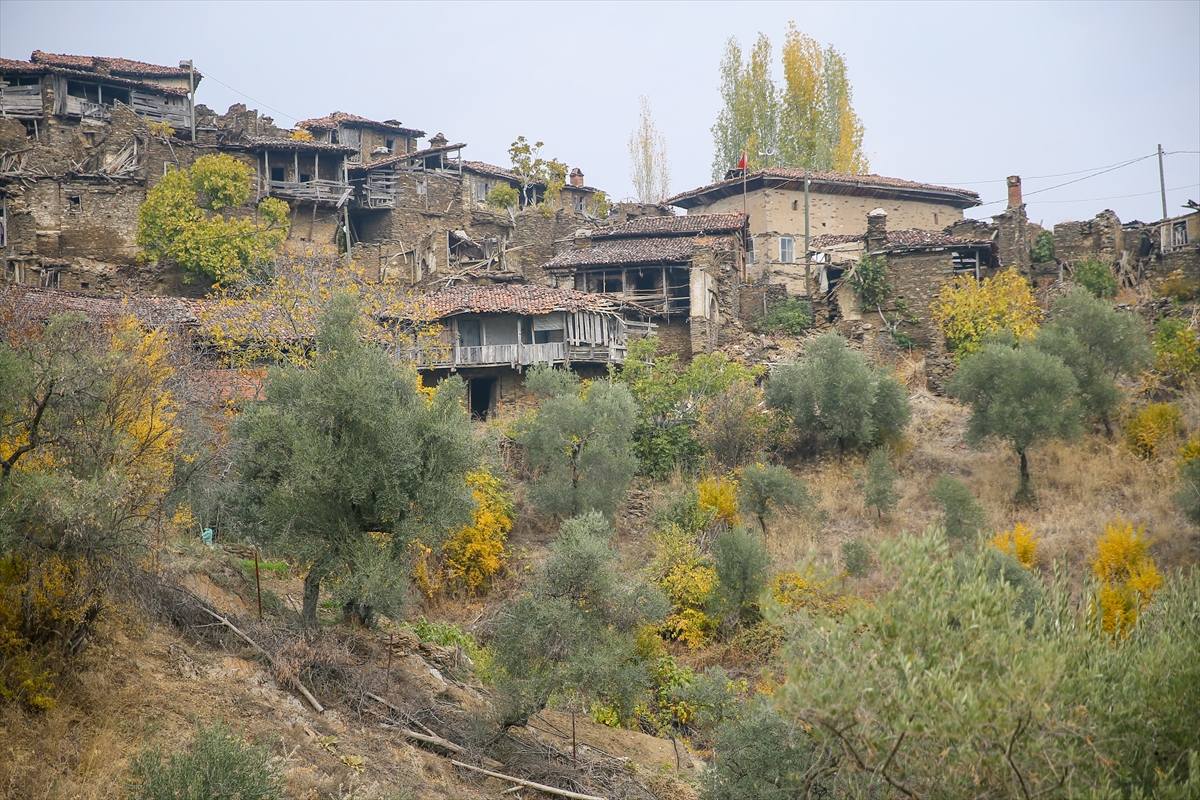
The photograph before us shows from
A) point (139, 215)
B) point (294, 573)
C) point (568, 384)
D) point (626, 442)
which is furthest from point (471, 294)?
point (294, 573)

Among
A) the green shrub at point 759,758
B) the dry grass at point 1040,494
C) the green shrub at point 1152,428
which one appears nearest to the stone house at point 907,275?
the dry grass at point 1040,494

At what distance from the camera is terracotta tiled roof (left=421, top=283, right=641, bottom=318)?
35.0 meters

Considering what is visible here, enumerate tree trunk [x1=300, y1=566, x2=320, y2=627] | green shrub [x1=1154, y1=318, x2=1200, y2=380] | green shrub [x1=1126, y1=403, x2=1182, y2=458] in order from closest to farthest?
tree trunk [x1=300, y1=566, x2=320, y2=627] → green shrub [x1=1126, y1=403, x2=1182, y2=458] → green shrub [x1=1154, y1=318, x2=1200, y2=380]

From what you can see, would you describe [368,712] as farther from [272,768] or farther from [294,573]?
[294,573]

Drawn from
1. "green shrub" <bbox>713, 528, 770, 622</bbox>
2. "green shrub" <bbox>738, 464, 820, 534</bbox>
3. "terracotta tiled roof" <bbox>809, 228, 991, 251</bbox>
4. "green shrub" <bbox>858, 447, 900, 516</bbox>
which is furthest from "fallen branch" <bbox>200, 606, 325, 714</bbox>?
"terracotta tiled roof" <bbox>809, 228, 991, 251</bbox>

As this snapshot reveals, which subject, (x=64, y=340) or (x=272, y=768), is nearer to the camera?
(x=272, y=768)

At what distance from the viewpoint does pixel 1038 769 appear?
10.0 meters

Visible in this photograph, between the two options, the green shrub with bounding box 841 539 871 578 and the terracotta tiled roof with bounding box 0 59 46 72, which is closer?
the green shrub with bounding box 841 539 871 578

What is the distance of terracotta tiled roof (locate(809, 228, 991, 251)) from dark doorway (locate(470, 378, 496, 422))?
16134 millimetres

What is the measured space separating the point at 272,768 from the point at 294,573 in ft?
28.2

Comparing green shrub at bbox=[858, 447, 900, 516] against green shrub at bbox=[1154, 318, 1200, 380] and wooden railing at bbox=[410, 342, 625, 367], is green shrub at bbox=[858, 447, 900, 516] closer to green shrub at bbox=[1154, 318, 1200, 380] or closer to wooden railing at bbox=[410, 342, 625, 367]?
green shrub at bbox=[1154, 318, 1200, 380]

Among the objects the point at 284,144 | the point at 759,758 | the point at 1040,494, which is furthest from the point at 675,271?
the point at 759,758

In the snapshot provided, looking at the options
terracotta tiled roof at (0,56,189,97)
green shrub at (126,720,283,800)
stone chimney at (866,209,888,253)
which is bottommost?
green shrub at (126,720,283,800)

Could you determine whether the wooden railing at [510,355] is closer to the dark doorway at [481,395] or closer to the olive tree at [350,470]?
the dark doorway at [481,395]
